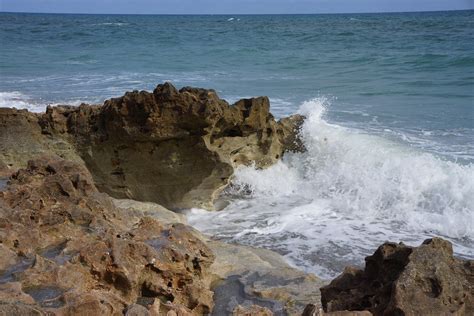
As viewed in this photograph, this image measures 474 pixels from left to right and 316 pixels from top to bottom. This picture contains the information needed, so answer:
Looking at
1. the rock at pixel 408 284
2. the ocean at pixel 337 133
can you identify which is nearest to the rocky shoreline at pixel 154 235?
the rock at pixel 408 284

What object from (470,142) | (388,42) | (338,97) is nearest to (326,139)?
(470,142)

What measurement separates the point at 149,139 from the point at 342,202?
8.67ft

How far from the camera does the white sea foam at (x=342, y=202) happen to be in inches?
236

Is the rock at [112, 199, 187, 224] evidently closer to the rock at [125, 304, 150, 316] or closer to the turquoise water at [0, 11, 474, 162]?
the rock at [125, 304, 150, 316]

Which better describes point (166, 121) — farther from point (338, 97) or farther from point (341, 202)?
point (338, 97)

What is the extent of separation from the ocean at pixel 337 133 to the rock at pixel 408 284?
218 centimetres

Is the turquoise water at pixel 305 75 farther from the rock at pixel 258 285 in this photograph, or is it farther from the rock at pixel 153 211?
the rock at pixel 258 285

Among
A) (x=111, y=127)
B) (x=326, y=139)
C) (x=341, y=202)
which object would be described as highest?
(x=111, y=127)

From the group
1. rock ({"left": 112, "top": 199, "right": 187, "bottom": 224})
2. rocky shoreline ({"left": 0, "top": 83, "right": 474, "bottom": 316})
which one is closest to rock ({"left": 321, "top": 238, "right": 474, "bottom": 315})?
rocky shoreline ({"left": 0, "top": 83, "right": 474, "bottom": 316})

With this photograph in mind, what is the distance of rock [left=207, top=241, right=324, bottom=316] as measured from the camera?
386 cm

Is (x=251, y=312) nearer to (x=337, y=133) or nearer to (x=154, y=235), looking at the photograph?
(x=154, y=235)

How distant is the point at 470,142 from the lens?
9703 millimetres

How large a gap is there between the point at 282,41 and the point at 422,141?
2451cm

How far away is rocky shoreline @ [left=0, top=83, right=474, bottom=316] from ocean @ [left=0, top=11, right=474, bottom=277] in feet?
1.75
